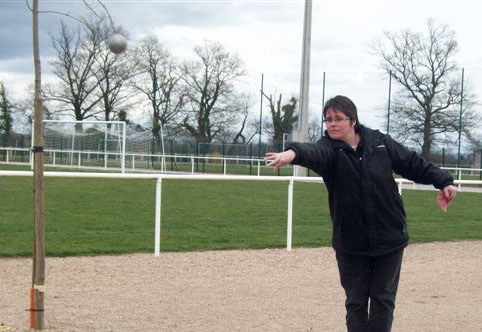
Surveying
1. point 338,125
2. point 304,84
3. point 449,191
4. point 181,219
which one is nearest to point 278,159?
point 338,125

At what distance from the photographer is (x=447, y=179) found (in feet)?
15.4

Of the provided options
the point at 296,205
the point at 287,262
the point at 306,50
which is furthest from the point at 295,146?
the point at 306,50

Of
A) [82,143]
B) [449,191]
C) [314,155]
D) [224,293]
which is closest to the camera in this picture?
[314,155]

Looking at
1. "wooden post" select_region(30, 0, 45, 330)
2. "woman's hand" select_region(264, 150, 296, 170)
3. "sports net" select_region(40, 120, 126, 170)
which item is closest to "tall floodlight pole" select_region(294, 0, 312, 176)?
"sports net" select_region(40, 120, 126, 170)

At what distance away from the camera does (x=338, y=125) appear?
14.8ft

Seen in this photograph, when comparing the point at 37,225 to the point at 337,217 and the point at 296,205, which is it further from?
the point at 296,205

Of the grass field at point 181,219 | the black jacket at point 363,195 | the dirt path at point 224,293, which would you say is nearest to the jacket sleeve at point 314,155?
the black jacket at point 363,195

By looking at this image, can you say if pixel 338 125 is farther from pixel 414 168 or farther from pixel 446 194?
pixel 446 194

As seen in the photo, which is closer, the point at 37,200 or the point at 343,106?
the point at 343,106

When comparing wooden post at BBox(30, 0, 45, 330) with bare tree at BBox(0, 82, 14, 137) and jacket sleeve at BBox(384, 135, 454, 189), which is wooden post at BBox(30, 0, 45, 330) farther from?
bare tree at BBox(0, 82, 14, 137)

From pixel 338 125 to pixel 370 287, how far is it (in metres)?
1.07

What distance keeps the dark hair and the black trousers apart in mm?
896

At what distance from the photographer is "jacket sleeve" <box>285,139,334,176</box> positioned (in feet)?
14.0

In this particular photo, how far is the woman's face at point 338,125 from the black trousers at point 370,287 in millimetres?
→ 763
